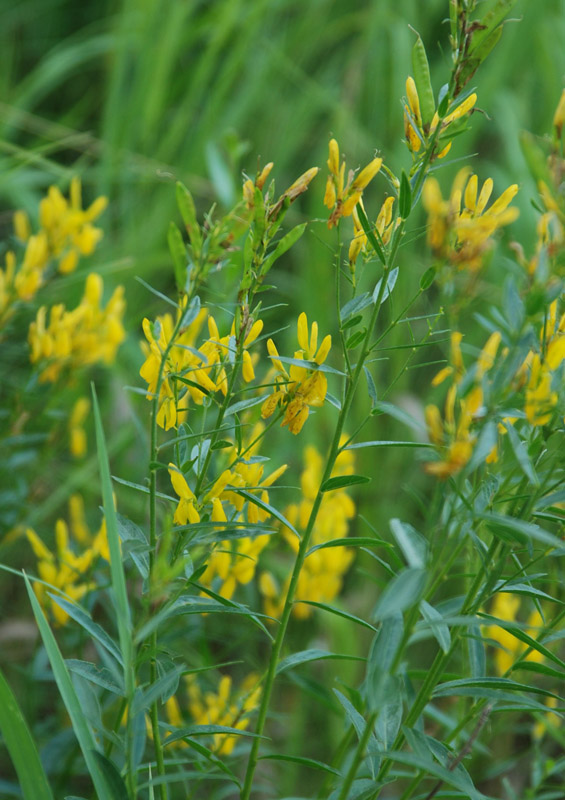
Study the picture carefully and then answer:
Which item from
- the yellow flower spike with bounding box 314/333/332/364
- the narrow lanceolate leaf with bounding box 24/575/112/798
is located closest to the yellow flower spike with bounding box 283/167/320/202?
the yellow flower spike with bounding box 314/333/332/364

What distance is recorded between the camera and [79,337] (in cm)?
107

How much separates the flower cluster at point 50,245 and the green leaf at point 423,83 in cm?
63

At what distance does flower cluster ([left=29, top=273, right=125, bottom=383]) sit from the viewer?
1034 mm

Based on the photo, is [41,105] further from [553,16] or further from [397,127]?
[553,16]

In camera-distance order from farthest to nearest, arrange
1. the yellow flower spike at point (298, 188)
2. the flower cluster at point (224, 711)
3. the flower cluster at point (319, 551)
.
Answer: the flower cluster at point (319, 551)
the flower cluster at point (224, 711)
the yellow flower spike at point (298, 188)

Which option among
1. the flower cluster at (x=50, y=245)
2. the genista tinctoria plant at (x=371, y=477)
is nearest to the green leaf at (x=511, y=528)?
the genista tinctoria plant at (x=371, y=477)

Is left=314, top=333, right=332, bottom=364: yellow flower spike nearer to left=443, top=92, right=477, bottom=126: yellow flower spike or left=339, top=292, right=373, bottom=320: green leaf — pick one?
left=339, top=292, right=373, bottom=320: green leaf

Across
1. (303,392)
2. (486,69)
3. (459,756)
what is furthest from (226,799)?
(486,69)

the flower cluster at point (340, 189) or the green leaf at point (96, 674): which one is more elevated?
the flower cluster at point (340, 189)

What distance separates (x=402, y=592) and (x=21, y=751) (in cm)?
34

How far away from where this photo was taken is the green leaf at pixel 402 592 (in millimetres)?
449

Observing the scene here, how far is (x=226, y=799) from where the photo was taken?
1.36 m

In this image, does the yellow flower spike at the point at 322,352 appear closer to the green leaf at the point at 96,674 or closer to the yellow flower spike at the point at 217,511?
the yellow flower spike at the point at 217,511

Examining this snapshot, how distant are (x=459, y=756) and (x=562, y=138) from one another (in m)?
0.43
